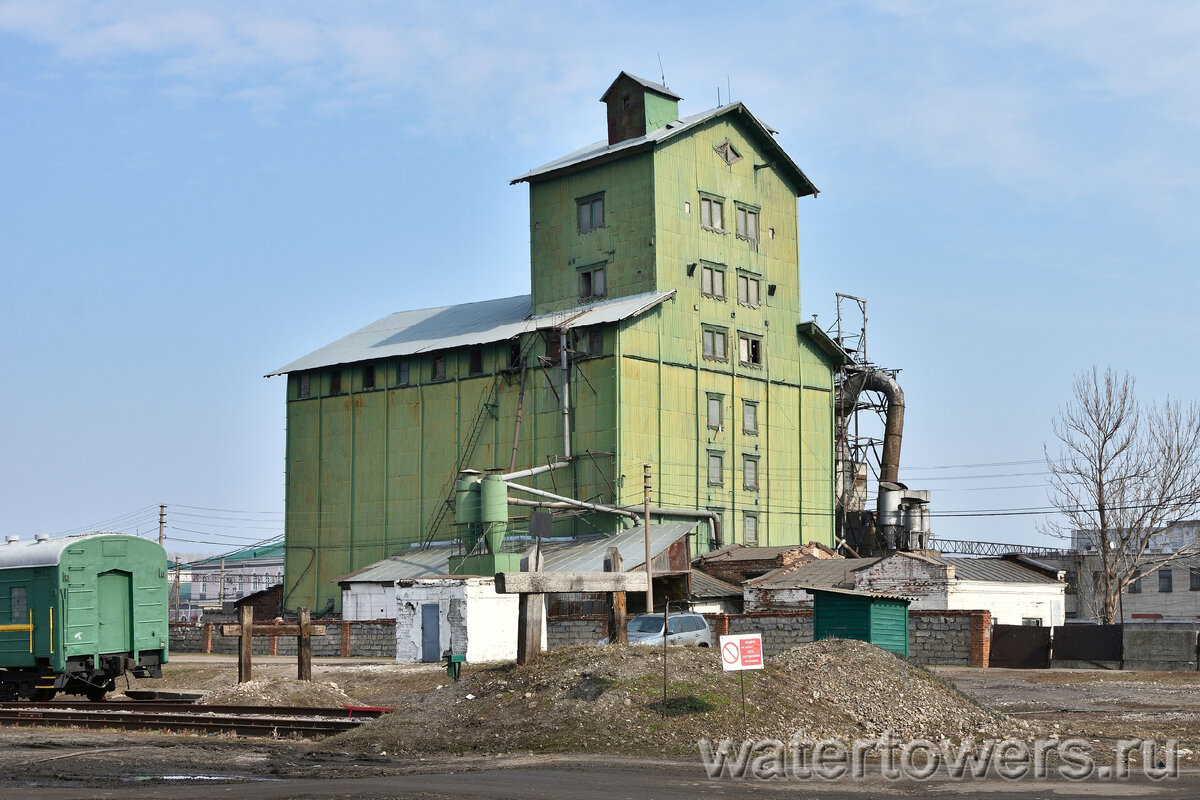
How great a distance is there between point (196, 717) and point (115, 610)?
592cm

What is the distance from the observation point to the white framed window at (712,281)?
58969 mm

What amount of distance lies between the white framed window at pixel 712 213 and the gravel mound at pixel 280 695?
3546 cm

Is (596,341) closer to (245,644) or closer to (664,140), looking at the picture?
(664,140)

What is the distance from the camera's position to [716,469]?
58125mm

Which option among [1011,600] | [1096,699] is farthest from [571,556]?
[1096,699]

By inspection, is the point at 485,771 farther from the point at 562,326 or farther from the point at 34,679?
the point at 562,326

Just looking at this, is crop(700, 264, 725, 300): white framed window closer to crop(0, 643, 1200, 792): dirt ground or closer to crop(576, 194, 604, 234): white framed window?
crop(576, 194, 604, 234): white framed window

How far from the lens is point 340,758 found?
18.8 m

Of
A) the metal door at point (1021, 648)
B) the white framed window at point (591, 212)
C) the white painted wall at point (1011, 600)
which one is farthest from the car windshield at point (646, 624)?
the white framed window at point (591, 212)

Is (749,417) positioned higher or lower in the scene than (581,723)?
higher

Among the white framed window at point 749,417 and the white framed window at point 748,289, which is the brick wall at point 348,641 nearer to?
the white framed window at point 749,417

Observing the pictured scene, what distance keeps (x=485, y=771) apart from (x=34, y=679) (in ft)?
47.8

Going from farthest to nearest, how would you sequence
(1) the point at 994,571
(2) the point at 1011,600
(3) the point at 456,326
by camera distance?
(3) the point at 456,326 → (1) the point at 994,571 → (2) the point at 1011,600

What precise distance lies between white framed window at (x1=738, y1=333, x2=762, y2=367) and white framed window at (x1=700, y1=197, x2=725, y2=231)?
16.1 feet
